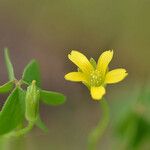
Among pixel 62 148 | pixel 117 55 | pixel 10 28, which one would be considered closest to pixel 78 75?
pixel 62 148

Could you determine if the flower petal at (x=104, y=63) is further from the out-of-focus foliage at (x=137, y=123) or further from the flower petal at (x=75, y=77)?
the out-of-focus foliage at (x=137, y=123)

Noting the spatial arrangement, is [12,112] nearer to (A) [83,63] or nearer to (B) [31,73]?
(B) [31,73]

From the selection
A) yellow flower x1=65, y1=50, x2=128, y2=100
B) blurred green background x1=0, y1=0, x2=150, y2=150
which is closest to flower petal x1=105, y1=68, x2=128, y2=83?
yellow flower x1=65, y1=50, x2=128, y2=100

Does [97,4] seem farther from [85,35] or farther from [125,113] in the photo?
[125,113]

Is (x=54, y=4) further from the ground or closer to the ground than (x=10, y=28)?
further from the ground

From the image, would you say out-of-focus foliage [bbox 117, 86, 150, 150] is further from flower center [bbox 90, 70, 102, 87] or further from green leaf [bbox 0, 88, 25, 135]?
green leaf [bbox 0, 88, 25, 135]
